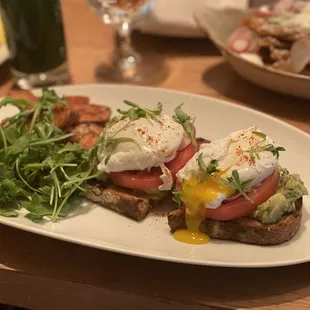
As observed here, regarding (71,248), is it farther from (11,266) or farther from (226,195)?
(226,195)

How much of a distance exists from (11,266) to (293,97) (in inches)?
35.0

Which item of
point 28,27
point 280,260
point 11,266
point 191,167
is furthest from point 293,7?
point 11,266

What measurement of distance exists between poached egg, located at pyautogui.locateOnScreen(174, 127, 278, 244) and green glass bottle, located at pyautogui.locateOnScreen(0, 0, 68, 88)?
0.78 meters

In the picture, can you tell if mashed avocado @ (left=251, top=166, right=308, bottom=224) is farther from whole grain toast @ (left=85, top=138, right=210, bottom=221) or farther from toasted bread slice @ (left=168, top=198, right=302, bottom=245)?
whole grain toast @ (left=85, top=138, right=210, bottom=221)

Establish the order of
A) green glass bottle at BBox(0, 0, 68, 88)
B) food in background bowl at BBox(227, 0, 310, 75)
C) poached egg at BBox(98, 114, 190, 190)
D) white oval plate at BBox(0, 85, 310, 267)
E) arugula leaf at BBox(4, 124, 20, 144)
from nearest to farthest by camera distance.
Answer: white oval plate at BBox(0, 85, 310, 267) < poached egg at BBox(98, 114, 190, 190) < arugula leaf at BBox(4, 124, 20, 144) < food in background bowl at BBox(227, 0, 310, 75) < green glass bottle at BBox(0, 0, 68, 88)

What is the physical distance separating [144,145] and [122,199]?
0.38 feet

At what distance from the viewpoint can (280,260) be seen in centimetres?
91

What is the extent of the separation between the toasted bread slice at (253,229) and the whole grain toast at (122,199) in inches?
3.4

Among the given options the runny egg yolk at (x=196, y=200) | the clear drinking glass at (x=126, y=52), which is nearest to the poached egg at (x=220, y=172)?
the runny egg yolk at (x=196, y=200)

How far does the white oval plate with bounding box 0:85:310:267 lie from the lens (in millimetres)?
940

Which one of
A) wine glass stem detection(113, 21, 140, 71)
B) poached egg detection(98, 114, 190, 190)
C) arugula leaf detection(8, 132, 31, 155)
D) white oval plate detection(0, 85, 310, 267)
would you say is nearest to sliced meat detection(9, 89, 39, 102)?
white oval plate detection(0, 85, 310, 267)

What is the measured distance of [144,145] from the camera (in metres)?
1.07

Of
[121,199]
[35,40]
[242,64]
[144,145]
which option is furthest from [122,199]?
[35,40]

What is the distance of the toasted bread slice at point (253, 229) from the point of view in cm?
96
